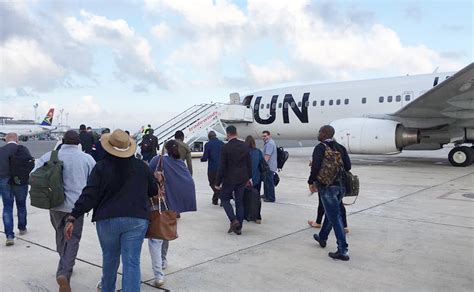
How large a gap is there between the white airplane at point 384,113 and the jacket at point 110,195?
1156 centimetres

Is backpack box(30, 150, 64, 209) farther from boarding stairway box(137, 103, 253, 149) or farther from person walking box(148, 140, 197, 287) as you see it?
boarding stairway box(137, 103, 253, 149)

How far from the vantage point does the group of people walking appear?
A: 320 centimetres

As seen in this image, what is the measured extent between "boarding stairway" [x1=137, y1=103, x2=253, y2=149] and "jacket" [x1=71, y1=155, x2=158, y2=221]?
15.9 meters

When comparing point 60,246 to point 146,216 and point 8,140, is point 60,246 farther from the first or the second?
point 8,140

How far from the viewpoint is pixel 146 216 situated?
130 inches

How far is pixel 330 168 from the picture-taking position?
15.5 ft

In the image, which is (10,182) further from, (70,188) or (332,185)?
(332,185)

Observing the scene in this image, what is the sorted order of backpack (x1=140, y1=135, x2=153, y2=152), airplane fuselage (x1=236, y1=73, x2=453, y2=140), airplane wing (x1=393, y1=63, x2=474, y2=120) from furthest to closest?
airplane fuselage (x1=236, y1=73, x2=453, y2=140) < backpack (x1=140, y1=135, x2=153, y2=152) < airplane wing (x1=393, y1=63, x2=474, y2=120)

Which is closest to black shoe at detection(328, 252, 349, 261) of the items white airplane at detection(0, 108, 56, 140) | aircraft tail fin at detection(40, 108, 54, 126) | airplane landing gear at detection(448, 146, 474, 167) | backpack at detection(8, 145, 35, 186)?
backpack at detection(8, 145, 35, 186)

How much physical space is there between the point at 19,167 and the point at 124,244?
2.87 m

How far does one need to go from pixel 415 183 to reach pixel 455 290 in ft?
24.4

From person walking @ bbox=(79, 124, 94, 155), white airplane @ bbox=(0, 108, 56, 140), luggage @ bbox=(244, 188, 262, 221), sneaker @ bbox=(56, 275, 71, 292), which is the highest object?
white airplane @ bbox=(0, 108, 56, 140)

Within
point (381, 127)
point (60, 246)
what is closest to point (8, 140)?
point (60, 246)

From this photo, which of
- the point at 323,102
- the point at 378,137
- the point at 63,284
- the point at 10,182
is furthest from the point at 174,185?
the point at 323,102
